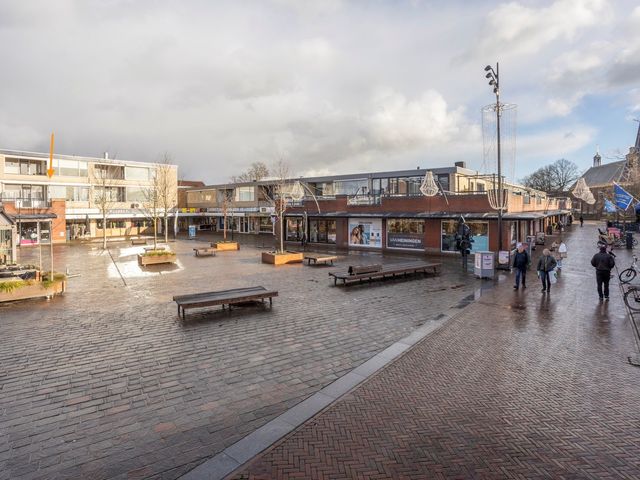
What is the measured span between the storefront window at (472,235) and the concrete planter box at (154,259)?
18.1 m

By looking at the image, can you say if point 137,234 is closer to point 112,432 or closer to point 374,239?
point 374,239

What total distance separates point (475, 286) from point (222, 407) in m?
12.6

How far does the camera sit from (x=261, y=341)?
872cm

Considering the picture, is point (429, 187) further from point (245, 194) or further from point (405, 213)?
point (245, 194)

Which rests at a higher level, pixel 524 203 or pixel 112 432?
pixel 524 203

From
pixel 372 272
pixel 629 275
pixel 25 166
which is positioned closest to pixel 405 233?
pixel 372 272

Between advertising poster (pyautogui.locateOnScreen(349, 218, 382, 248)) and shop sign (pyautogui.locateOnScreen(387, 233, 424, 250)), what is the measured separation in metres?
1.00

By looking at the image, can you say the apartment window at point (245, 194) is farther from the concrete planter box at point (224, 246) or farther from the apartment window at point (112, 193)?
the concrete planter box at point (224, 246)

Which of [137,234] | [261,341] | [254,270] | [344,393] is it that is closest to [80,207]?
[137,234]

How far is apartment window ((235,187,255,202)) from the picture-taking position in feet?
169

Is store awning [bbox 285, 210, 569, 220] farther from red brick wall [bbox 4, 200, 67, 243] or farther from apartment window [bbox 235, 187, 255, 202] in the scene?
red brick wall [bbox 4, 200, 67, 243]

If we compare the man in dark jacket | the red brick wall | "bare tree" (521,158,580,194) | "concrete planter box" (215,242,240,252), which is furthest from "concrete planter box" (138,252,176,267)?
"bare tree" (521,158,580,194)

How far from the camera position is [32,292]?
42.8ft

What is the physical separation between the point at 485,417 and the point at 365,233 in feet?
85.8
